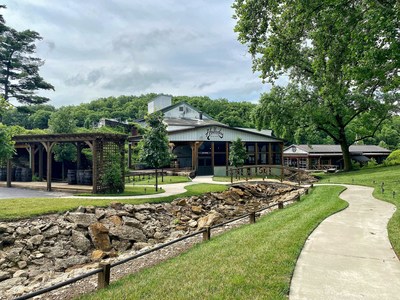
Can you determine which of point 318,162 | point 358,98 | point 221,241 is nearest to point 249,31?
point 221,241

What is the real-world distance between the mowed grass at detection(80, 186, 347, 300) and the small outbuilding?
36.1 meters

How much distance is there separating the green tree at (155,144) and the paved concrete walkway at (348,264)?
446 inches

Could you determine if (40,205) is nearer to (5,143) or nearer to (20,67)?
(5,143)

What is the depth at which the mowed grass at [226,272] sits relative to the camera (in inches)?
177

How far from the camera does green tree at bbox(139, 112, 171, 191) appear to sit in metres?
18.2

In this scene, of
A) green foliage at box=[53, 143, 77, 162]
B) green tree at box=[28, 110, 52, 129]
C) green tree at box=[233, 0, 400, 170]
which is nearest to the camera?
green tree at box=[233, 0, 400, 170]

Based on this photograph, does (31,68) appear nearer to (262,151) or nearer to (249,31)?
(262,151)

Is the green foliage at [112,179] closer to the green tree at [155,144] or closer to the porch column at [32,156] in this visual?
the green tree at [155,144]

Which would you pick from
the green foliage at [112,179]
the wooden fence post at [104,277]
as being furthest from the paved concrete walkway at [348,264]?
the green foliage at [112,179]

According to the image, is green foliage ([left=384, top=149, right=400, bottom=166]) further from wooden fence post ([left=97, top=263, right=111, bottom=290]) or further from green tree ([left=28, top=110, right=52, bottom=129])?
green tree ([left=28, top=110, right=52, bottom=129])

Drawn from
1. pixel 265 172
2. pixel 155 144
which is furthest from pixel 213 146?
pixel 155 144

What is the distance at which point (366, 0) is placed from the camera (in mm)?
8805

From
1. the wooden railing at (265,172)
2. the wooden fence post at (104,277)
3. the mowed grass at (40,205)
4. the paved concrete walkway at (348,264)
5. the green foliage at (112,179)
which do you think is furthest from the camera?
the wooden railing at (265,172)

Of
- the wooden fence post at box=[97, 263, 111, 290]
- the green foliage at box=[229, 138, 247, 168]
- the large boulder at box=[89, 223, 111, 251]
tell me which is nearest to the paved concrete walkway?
the wooden fence post at box=[97, 263, 111, 290]
